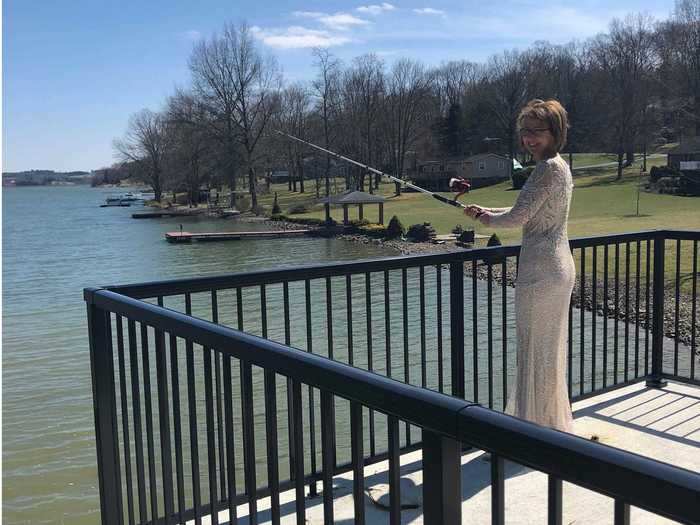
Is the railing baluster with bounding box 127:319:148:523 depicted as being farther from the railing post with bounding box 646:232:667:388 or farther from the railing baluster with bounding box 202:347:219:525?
the railing post with bounding box 646:232:667:388

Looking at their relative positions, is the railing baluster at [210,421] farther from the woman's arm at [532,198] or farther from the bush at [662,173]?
the bush at [662,173]

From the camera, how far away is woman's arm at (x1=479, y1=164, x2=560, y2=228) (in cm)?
316

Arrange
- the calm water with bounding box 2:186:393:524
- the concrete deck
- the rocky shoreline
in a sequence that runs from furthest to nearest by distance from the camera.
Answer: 1. the rocky shoreline
2. the calm water with bounding box 2:186:393:524
3. the concrete deck

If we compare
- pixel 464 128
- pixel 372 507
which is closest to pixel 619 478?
pixel 372 507

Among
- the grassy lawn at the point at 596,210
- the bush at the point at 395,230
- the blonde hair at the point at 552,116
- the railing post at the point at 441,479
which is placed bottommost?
the bush at the point at 395,230

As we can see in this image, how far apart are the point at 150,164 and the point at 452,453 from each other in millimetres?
97622

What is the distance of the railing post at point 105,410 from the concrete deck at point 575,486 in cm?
58

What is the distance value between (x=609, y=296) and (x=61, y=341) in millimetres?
10456

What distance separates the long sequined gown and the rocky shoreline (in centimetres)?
44

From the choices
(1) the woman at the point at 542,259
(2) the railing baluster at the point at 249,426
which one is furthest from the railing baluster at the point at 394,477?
(1) the woman at the point at 542,259

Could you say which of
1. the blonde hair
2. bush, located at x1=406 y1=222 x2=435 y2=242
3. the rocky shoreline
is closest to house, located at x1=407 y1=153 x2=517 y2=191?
the rocky shoreline

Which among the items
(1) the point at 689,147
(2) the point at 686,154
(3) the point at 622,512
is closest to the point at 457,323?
(3) the point at 622,512

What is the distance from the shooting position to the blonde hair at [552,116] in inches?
128

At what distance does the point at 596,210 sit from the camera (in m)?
36.9
